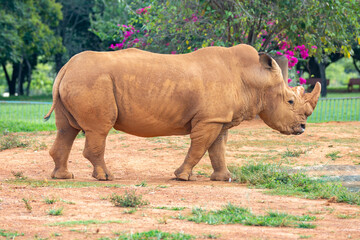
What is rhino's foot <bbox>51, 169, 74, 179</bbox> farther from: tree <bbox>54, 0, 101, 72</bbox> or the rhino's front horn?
tree <bbox>54, 0, 101, 72</bbox>

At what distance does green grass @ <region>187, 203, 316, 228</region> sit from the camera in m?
6.34

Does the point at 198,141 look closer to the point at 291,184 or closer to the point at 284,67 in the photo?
the point at 291,184

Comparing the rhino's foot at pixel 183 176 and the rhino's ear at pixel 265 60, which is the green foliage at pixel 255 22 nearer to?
the rhino's ear at pixel 265 60

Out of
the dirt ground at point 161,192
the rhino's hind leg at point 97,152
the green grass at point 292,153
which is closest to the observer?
the dirt ground at point 161,192

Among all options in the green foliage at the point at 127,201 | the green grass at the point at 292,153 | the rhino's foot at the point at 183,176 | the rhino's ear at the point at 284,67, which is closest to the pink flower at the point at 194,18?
the rhino's ear at the point at 284,67

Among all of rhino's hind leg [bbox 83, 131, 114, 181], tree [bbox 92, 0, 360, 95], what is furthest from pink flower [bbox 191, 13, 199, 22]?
rhino's hind leg [bbox 83, 131, 114, 181]

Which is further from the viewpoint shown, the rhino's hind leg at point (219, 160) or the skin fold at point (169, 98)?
the rhino's hind leg at point (219, 160)

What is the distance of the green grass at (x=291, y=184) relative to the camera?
8148 mm

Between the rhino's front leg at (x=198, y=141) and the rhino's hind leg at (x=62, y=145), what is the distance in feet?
5.67

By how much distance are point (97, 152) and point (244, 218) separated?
12.0 feet

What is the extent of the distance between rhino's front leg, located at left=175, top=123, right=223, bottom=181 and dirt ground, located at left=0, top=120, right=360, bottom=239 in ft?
0.74

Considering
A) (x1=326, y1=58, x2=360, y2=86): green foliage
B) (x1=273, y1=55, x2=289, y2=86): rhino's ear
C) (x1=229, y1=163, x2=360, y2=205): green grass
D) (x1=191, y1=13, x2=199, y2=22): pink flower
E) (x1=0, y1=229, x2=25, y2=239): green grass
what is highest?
(x1=191, y1=13, x2=199, y2=22): pink flower

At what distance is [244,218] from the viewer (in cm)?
654

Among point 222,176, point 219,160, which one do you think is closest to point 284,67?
point 219,160
